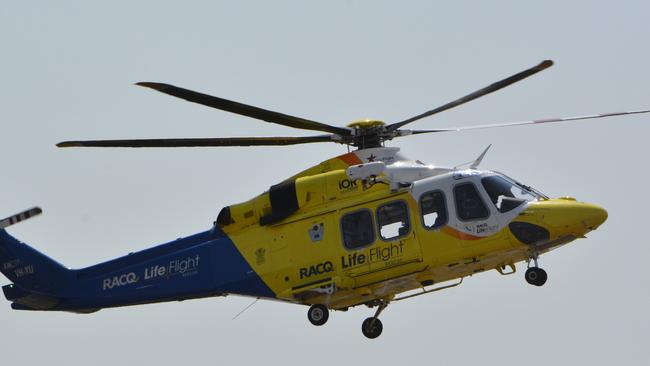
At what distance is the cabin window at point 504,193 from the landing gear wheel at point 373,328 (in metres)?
3.24

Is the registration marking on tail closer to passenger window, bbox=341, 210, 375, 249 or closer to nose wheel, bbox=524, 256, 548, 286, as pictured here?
passenger window, bbox=341, 210, 375, 249

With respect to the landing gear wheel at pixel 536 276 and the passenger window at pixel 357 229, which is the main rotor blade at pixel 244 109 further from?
the landing gear wheel at pixel 536 276

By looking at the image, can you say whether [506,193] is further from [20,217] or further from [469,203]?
[20,217]

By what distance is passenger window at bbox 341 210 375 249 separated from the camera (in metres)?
19.0

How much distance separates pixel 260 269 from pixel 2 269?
5.40 m

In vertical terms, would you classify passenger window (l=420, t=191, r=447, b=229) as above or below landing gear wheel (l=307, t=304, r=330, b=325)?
above

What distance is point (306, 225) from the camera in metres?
19.4

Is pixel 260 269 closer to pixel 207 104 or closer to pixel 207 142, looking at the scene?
pixel 207 142

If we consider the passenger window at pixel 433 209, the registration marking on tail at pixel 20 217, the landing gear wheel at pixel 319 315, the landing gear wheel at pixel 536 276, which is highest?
the registration marking on tail at pixel 20 217

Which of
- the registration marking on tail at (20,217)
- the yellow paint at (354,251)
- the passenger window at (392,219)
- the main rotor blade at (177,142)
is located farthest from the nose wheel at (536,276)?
the registration marking on tail at (20,217)

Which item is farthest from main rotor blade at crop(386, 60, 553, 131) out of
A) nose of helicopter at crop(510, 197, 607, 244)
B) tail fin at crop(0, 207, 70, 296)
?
tail fin at crop(0, 207, 70, 296)

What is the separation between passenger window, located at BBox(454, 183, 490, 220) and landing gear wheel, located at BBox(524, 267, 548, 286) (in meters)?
1.21

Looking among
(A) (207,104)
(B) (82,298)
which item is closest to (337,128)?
(A) (207,104)

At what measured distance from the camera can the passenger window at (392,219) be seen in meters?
18.9
